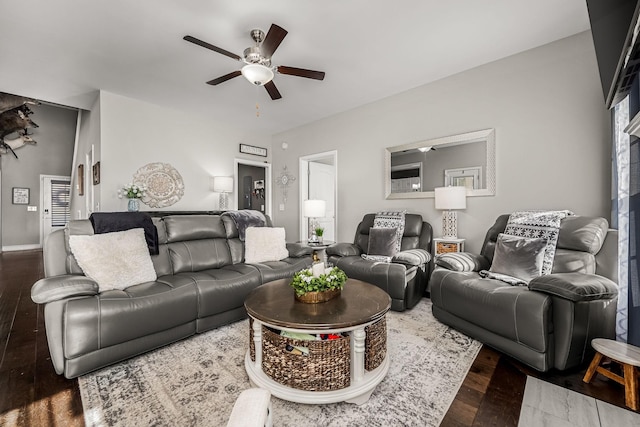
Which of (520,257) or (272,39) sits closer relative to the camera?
(272,39)

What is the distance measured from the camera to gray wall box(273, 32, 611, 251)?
8.50 ft

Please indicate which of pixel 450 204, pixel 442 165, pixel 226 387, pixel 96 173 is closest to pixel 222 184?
pixel 96 173

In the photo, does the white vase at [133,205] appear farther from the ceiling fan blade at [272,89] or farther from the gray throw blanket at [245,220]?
the ceiling fan blade at [272,89]

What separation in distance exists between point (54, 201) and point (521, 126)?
10.3 meters

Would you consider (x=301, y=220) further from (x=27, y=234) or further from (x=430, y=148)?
(x=27, y=234)

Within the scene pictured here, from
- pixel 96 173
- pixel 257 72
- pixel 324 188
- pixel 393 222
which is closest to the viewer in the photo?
pixel 257 72

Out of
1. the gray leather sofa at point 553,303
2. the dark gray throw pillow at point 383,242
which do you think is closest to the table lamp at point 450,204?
the dark gray throw pillow at point 383,242

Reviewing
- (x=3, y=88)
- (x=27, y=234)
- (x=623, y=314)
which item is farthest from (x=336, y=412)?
(x=27, y=234)

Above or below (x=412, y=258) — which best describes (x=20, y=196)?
above

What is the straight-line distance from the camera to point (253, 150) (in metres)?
5.76

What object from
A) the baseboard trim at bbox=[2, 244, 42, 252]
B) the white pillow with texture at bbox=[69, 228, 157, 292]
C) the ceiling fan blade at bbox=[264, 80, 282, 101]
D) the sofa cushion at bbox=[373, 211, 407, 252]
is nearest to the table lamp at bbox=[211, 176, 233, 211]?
the ceiling fan blade at bbox=[264, 80, 282, 101]

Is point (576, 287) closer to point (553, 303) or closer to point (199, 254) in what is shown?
point (553, 303)

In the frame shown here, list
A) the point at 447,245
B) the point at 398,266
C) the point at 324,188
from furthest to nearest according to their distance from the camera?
the point at 324,188 < the point at 447,245 < the point at 398,266

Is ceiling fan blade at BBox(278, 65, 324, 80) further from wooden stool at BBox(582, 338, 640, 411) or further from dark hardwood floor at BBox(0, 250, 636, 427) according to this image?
wooden stool at BBox(582, 338, 640, 411)
